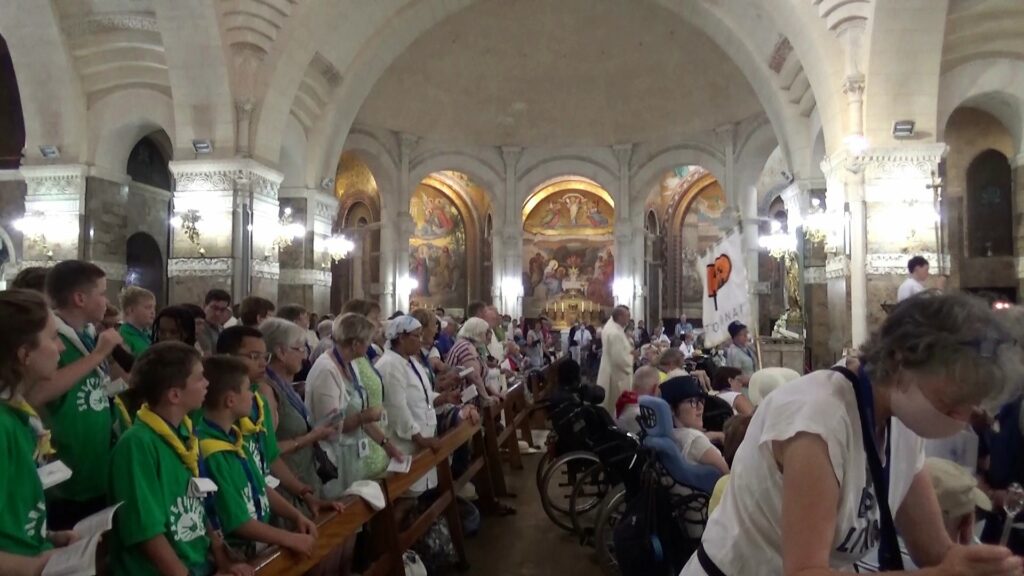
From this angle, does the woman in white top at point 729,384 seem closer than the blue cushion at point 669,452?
No

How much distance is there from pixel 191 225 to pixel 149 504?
36.3ft

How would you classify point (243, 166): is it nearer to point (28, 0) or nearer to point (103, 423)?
point (28, 0)

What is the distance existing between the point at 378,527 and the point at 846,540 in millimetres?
2960

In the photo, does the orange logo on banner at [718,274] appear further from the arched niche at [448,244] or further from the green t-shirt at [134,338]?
the arched niche at [448,244]

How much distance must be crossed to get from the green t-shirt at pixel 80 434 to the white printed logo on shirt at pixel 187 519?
65cm

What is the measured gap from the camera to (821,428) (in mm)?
1425

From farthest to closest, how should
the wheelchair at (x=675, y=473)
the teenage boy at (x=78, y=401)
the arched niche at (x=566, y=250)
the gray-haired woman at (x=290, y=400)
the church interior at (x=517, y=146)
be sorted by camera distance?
1. the arched niche at (x=566, y=250)
2. the church interior at (x=517, y=146)
3. the gray-haired woman at (x=290, y=400)
4. the wheelchair at (x=675, y=473)
5. the teenage boy at (x=78, y=401)

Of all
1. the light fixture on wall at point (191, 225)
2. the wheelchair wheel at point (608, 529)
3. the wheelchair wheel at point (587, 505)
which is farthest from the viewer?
the light fixture on wall at point (191, 225)

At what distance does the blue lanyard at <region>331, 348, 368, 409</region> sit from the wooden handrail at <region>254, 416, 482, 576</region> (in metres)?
0.50

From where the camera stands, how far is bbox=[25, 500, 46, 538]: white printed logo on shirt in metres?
2.06

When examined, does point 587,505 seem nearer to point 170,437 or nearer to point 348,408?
point 348,408

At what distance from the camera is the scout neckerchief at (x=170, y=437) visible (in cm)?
247

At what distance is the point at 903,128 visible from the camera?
415 inches

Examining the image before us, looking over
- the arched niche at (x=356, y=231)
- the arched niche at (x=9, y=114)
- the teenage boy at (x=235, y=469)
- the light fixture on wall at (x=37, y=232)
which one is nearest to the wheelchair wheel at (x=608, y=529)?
the teenage boy at (x=235, y=469)
